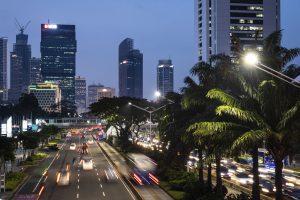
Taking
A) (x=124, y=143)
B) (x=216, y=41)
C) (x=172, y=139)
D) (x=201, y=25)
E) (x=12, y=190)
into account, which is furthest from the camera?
(x=201, y=25)

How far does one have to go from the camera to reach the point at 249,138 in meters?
22.2

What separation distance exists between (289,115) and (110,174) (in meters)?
40.6

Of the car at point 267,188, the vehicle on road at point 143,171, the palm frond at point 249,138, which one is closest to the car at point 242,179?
the car at point 267,188

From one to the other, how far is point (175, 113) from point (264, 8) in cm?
14627

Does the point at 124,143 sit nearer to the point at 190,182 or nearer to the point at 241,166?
the point at 241,166

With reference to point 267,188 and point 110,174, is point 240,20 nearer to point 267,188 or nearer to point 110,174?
point 110,174

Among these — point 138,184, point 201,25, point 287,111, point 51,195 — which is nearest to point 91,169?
point 138,184

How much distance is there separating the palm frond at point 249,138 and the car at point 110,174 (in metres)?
33.5

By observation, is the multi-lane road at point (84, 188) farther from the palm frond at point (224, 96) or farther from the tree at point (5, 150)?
the palm frond at point (224, 96)

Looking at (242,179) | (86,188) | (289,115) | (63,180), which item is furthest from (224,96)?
(63,180)

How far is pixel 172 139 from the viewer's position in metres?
39.8

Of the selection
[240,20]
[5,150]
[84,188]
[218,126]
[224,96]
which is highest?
[240,20]

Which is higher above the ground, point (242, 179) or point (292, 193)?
point (292, 193)

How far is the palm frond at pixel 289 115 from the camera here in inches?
862
